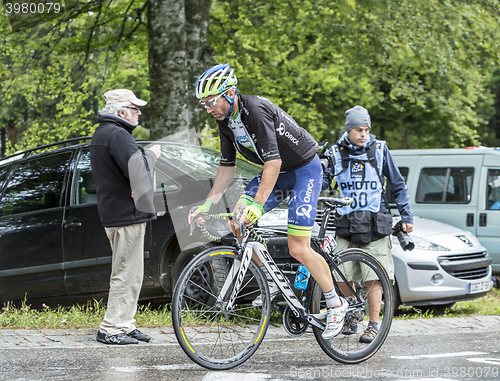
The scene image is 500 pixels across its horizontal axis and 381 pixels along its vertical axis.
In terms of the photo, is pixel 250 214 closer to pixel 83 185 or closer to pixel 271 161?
pixel 271 161

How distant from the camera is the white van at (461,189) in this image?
347 inches

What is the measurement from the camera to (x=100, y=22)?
12.6 meters

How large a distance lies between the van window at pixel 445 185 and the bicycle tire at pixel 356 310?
4.88 m

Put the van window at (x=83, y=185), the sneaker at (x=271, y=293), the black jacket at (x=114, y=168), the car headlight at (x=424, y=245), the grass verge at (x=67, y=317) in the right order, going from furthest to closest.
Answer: the car headlight at (x=424, y=245) < the van window at (x=83, y=185) < the grass verge at (x=67, y=317) < the black jacket at (x=114, y=168) < the sneaker at (x=271, y=293)

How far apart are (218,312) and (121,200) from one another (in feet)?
4.27

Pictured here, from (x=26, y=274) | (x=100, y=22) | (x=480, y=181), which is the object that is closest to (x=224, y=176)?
(x=26, y=274)

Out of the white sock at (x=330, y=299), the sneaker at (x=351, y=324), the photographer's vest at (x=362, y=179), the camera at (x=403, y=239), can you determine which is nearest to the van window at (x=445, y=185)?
the camera at (x=403, y=239)

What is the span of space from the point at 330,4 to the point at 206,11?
11.7ft

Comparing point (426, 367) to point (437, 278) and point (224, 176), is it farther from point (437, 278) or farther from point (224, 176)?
point (437, 278)

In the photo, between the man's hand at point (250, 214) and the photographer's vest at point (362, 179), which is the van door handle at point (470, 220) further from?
the man's hand at point (250, 214)

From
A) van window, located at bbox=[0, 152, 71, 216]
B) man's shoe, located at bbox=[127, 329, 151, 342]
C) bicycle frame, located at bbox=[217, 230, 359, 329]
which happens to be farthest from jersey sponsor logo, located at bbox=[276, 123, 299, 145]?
van window, located at bbox=[0, 152, 71, 216]

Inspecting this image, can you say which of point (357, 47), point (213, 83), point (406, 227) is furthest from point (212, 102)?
point (357, 47)

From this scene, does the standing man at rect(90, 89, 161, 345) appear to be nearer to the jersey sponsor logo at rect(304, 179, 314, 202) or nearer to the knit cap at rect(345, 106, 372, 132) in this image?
the jersey sponsor logo at rect(304, 179, 314, 202)

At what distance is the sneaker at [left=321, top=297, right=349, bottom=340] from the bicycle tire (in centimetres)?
5
